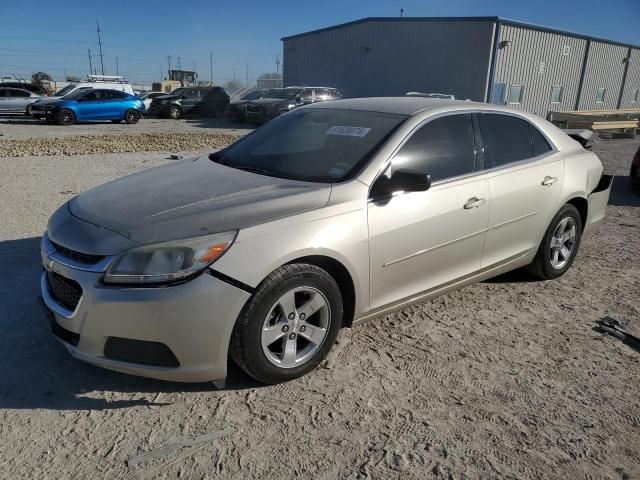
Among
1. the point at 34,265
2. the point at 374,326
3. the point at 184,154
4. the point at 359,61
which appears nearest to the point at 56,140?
the point at 184,154

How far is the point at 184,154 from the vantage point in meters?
11.5

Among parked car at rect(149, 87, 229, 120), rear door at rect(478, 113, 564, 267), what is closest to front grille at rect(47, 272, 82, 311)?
rear door at rect(478, 113, 564, 267)

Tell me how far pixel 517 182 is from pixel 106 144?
1181 cm

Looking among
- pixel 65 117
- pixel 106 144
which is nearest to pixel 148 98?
pixel 65 117

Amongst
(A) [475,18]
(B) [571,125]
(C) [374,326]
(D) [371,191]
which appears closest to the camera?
(D) [371,191]

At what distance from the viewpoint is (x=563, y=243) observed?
14.5 feet

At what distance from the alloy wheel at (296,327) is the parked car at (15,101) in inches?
864

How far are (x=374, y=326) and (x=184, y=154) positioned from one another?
9.14 metres

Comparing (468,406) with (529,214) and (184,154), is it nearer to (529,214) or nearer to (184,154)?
(529,214)

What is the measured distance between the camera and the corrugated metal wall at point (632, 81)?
3177 centimetres

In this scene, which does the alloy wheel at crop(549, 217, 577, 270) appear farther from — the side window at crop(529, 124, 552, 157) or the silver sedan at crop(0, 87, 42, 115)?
the silver sedan at crop(0, 87, 42, 115)

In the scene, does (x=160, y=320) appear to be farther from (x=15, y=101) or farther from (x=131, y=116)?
(x=15, y=101)

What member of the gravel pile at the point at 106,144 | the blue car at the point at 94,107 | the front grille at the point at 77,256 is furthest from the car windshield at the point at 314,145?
the blue car at the point at 94,107

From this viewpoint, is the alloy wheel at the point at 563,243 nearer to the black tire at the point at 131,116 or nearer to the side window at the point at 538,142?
the side window at the point at 538,142
